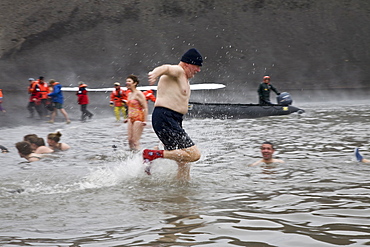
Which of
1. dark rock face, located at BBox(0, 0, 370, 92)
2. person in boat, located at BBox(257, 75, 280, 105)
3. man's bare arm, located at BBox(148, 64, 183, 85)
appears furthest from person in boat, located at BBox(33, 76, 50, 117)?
dark rock face, located at BBox(0, 0, 370, 92)

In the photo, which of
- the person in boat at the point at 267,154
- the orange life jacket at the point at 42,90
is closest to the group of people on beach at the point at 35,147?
the person in boat at the point at 267,154

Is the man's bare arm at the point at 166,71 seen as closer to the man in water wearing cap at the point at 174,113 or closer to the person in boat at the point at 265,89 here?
the man in water wearing cap at the point at 174,113

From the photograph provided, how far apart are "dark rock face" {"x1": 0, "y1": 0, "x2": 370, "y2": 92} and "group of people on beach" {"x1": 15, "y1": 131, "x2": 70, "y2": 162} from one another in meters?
33.4

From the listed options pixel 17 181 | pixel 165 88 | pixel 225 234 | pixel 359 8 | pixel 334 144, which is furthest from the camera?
pixel 359 8

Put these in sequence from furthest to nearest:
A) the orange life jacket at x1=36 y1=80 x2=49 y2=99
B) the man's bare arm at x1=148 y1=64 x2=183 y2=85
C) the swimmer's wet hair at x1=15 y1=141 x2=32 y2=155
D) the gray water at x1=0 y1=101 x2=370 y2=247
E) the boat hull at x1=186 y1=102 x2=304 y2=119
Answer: the orange life jacket at x1=36 y1=80 x2=49 y2=99, the boat hull at x1=186 y1=102 x2=304 y2=119, the swimmer's wet hair at x1=15 y1=141 x2=32 y2=155, the man's bare arm at x1=148 y1=64 x2=183 y2=85, the gray water at x1=0 y1=101 x2=370 y2=247

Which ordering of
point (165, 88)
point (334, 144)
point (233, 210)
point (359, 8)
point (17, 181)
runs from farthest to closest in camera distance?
point (359, 8), point (334, 144), point (17, 181), point (165, 88), point (233, 210)

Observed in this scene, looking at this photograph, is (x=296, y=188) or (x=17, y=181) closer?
(x=296, y=188)

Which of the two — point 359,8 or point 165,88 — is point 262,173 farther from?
point 359,8

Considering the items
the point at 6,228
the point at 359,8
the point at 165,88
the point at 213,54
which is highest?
the point at 359,8

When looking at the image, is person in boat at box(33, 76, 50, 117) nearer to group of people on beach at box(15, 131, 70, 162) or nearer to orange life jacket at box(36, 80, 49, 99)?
orange life jacket at box(36, 80, 49, 99)

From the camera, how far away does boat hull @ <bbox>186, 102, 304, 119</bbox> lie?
2225 cm

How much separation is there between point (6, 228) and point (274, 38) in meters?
49.6

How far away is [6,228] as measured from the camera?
554 cm

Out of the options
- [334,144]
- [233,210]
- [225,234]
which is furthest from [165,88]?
[334,144]
